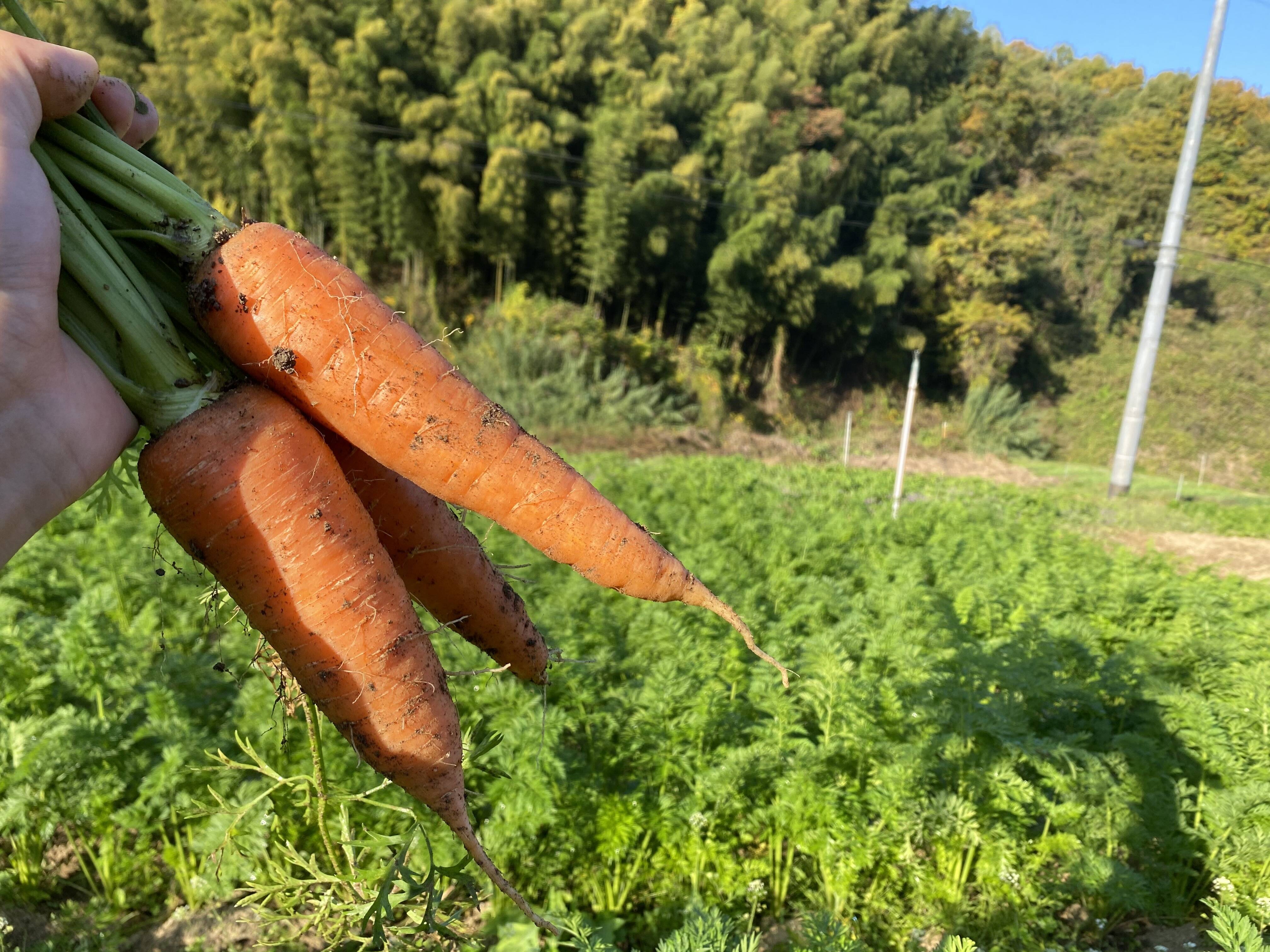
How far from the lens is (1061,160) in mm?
32719

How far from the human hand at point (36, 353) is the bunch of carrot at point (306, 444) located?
9 centimetres

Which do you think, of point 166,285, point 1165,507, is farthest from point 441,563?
point 1165,507

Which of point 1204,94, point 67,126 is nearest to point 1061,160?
point 1204,94

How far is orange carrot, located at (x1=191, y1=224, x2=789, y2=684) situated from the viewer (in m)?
1.48

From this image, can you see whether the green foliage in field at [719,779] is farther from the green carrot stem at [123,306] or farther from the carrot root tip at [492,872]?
the green carrot stem at [123,306]

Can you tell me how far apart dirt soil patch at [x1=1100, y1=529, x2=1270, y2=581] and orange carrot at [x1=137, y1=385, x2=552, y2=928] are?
9.41 meters

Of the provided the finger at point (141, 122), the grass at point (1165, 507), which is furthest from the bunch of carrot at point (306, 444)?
the grass at point (1165, 507)

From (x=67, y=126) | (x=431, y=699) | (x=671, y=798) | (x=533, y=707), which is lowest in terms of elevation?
(x=671, y=798)

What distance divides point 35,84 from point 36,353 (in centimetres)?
56

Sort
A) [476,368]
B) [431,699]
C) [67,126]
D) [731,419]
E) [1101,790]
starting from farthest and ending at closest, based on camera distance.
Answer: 1. [731,419]
2. [476,368]
3. [1101,790]
4. [431,699]
5. [67,126]

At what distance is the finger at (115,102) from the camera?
151cm

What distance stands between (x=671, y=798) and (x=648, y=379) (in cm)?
1823

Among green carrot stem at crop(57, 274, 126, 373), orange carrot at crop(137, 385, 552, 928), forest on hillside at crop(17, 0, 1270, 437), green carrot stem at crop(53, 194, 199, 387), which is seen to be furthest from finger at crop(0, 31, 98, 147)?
forest on hillside at crop(17, 0, 1270, 437)

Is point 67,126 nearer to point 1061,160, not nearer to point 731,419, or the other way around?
point 731,419
